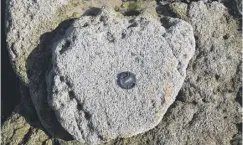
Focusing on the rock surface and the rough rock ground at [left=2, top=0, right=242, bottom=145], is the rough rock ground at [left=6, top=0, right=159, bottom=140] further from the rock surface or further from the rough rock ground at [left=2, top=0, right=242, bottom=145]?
the rough rock ground at [left=2, top=0, right=242, bottom=145]

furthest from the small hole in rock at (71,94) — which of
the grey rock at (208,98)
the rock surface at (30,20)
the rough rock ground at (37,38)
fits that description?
the grey rock at (208,98)

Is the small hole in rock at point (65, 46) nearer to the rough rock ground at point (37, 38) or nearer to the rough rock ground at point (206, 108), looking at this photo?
the rough rock ground at point (37, 38)

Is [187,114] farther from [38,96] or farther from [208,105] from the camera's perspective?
[38,96]

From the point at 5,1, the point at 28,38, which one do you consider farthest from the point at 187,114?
the point at 5,1

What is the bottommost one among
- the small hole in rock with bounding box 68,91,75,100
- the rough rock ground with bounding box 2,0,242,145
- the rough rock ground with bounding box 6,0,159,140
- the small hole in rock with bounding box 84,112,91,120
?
the rough rock ground with bounding box 2,0,242,145

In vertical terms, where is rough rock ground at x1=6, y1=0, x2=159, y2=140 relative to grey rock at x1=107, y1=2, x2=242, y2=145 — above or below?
above

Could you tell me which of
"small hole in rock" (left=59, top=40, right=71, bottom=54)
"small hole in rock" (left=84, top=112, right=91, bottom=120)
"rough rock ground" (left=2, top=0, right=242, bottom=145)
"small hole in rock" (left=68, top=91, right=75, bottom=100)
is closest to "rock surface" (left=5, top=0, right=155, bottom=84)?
"small hole in rock" (left=59, top=40, right=71, bottom=54)
